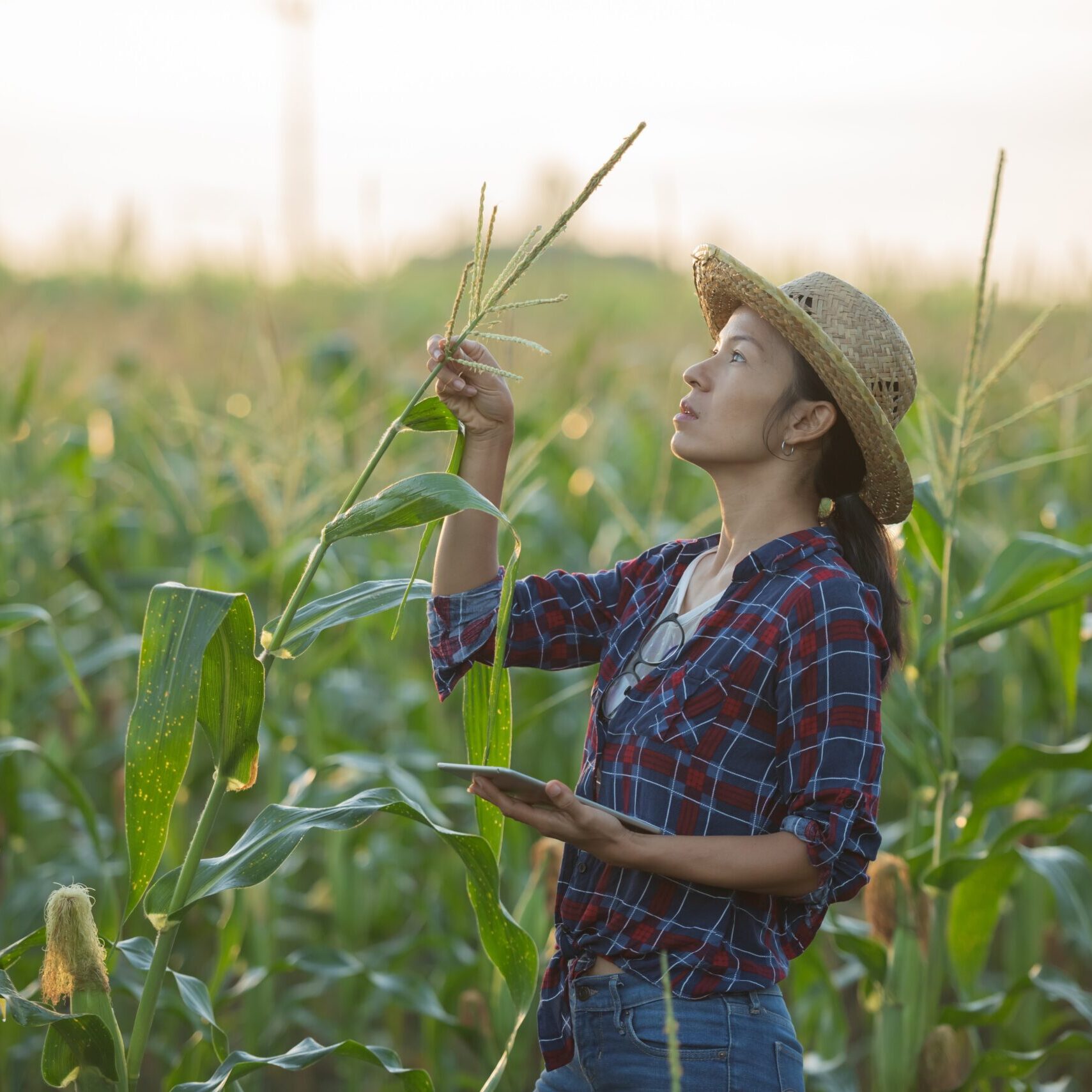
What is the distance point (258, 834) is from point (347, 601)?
1.12 feet

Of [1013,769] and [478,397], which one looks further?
[1013,769]

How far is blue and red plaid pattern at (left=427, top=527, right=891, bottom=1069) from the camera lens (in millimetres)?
1709

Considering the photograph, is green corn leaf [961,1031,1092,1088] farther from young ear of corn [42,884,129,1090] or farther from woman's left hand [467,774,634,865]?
young ear of corn [42,884,129,1090]

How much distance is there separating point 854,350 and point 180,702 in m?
1.10

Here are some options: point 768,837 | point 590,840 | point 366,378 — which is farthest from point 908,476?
point 366,378

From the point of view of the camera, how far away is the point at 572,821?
1638 mm

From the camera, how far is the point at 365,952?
134 inches

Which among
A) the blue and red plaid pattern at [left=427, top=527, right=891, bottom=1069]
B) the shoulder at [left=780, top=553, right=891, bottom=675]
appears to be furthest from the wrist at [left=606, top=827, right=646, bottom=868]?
the shoulder at [left=780, top=553, right=891, bottom=675]

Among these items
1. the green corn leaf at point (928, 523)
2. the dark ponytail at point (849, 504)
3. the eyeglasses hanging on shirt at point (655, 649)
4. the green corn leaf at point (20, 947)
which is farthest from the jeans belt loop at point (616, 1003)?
the green corn leaf at point (928, 523)

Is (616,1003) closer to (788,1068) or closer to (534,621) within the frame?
(788,1068)

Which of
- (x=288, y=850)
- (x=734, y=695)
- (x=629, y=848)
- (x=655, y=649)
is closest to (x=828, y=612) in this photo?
(x=734, y=695)

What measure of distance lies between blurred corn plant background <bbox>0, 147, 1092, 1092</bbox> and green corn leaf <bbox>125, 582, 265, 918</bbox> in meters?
0.02

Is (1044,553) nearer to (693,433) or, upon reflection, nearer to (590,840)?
(693,433)

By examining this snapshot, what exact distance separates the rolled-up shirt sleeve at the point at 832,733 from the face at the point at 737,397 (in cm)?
25
